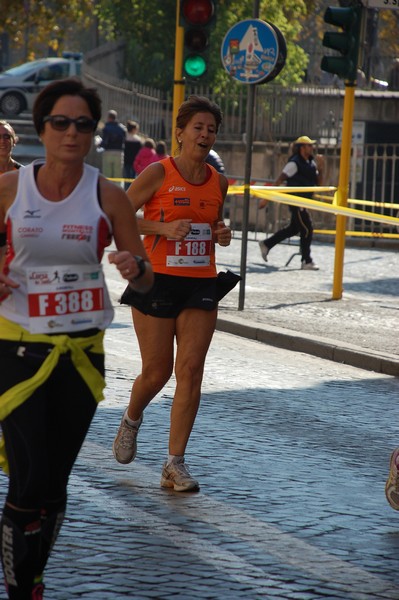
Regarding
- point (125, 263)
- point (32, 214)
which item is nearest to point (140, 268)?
point (125, 263)

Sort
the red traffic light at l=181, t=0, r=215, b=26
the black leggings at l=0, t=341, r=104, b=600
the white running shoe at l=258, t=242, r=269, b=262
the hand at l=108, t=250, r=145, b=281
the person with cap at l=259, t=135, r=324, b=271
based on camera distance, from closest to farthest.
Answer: the black leggings at l=0, t=341, r=104, b=600 < the hand at l=108, t=250, r=145, b=281 < the red traffic light at l=181, t=0, r=215, b=26 < the person with cap at l=259, t=135, r=324, b=271 < the white running shoe at l=258, t=242, r=269, b=262

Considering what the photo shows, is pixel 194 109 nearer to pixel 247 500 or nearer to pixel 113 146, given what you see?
pixel 247 500

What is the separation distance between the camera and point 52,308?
4.60 metres

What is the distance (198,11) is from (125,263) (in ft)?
34.6

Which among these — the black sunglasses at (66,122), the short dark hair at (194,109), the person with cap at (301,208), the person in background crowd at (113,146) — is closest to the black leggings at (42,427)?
the black sunglasses at (66,122)

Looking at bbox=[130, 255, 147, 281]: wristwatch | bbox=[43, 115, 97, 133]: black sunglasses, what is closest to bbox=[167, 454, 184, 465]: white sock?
bbox=[130, 255, 147, 281]: wristwatch

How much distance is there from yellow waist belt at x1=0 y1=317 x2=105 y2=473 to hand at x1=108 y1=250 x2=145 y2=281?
232 millimetres

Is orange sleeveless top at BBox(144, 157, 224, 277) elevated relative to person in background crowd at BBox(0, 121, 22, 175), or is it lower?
lower

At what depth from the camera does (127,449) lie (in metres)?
7.16

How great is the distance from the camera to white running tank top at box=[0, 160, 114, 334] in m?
4.60

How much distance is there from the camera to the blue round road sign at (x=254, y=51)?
14.3m

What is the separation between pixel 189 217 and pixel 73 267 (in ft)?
8.11

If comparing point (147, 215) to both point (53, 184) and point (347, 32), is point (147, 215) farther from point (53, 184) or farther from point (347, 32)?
point (347, 32)

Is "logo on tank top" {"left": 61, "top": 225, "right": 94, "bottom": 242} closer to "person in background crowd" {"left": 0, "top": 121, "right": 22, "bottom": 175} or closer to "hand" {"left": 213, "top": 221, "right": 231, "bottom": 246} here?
"hand" {"left": 213, "top": 221, "right": 231, "bottom": 246}
